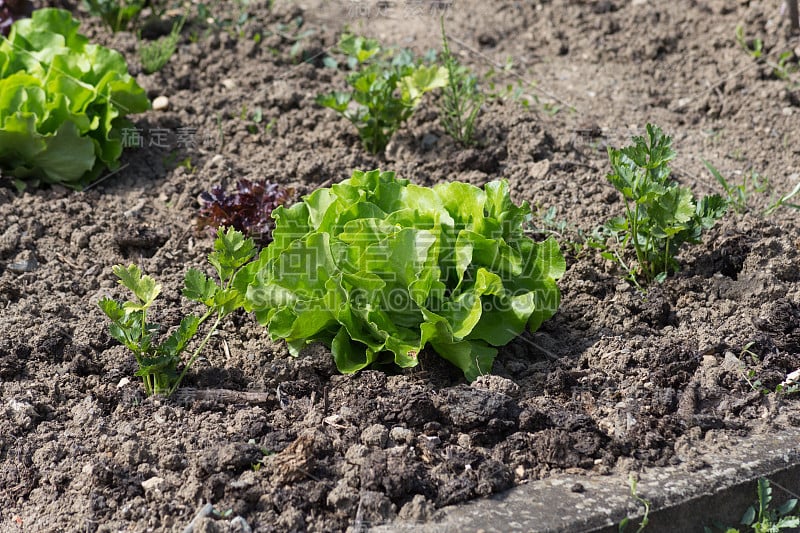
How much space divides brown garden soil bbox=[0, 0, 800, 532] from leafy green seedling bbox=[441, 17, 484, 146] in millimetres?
91

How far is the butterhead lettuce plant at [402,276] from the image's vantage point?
10.4ft

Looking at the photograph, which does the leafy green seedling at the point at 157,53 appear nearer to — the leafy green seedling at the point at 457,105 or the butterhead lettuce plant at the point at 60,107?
the butterhead lettuce plant at the point at 60,107

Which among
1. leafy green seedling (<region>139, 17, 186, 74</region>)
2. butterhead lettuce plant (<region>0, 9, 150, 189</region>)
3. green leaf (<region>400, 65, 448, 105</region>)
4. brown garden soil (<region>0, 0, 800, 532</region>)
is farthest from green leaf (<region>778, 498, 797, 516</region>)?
leafy green seedling (<region>139, 17, 186, 74</region>)

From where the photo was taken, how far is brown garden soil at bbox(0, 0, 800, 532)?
2846 mm

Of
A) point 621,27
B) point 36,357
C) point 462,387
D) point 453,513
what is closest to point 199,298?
point 36,357

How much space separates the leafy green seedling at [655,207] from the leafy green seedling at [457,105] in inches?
47.0

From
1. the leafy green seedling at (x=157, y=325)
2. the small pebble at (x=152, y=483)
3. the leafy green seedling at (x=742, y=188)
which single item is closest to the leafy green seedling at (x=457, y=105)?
the leafy green seedling at (x=742, y=188)

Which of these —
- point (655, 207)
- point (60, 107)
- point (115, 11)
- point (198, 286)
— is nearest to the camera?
point (198, 286)

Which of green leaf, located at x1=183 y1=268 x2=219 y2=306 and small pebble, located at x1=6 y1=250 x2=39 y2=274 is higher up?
green leaf, located at x1=183 y1=268 x2=219 y2=306

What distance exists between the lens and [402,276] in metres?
3.21

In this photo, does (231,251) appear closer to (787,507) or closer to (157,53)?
(787,507)

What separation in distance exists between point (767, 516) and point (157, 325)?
213cm

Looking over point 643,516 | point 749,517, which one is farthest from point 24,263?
point 749,517

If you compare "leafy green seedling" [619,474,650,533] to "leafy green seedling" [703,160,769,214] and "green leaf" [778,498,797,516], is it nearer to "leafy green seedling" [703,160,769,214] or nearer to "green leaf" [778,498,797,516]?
"green leaf" [778,498,797,516]
